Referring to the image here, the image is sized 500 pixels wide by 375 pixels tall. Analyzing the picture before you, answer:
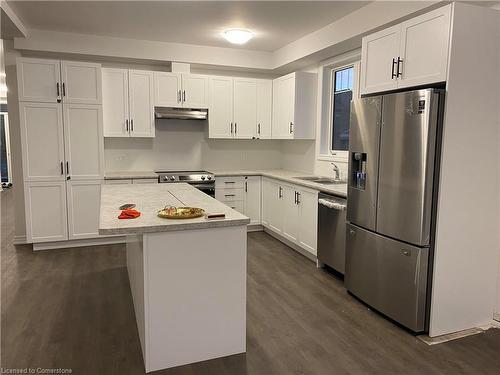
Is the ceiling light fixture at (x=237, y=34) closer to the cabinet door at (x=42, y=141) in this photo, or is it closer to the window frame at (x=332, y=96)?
the window frame at (x=332, y=96)

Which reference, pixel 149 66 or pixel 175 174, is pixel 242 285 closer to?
pixel 175 174

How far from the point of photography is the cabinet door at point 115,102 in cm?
479

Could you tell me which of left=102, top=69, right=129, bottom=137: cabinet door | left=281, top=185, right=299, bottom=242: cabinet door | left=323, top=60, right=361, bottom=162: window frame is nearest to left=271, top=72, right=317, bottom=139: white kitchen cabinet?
left=323, top=60, right=361, bottom=162: window frame

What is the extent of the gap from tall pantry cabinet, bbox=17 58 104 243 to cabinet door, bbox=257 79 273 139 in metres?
2.28

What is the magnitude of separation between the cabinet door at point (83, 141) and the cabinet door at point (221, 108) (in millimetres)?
1549

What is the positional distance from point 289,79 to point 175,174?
208 cm

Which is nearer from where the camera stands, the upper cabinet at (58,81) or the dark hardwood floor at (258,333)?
the dark hardwood floor at (258,333)

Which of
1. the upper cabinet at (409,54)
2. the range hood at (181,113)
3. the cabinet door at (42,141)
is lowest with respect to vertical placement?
the cabinet door at (42,141)

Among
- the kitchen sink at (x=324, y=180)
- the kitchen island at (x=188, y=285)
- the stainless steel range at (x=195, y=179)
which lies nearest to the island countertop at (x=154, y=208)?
the kitchen island at (x=188, y=285)

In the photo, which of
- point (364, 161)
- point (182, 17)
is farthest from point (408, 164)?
point (182, 17)

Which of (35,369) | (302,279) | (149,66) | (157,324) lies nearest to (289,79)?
(149,66)

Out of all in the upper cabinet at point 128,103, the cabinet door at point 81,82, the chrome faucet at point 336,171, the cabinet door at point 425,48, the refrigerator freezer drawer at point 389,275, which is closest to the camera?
the cabinet door at point 425,48

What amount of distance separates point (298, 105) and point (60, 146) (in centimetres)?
313

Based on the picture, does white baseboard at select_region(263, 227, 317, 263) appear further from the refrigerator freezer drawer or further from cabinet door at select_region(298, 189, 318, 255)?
the refrigerator freezer drawer
